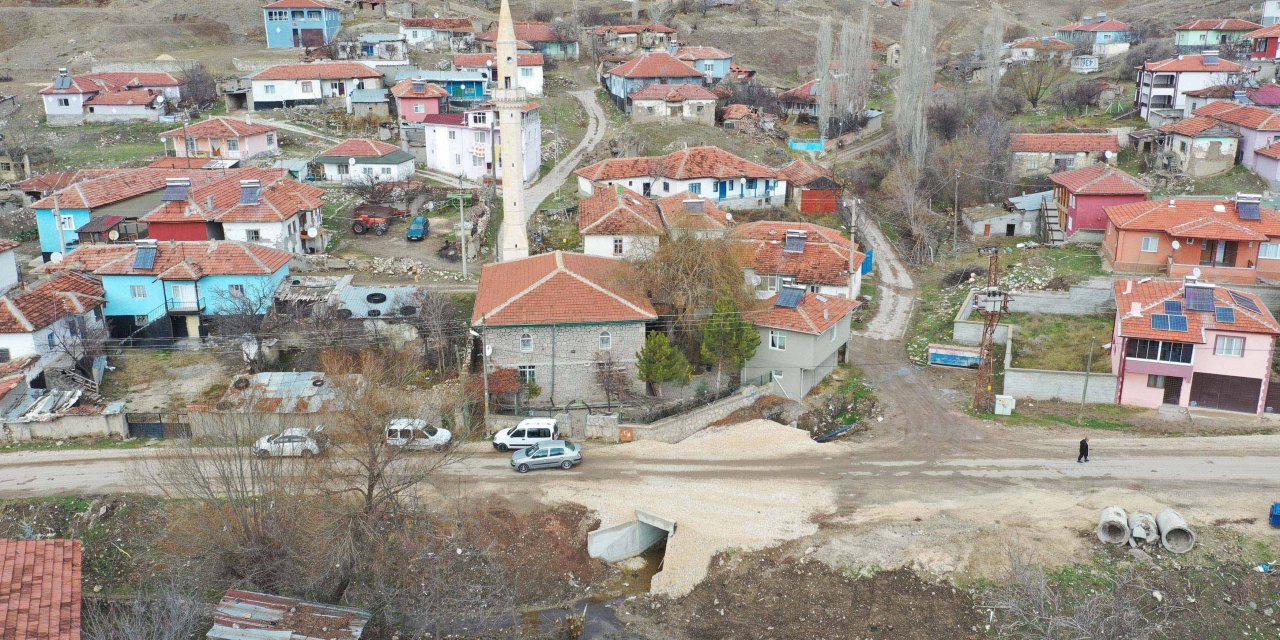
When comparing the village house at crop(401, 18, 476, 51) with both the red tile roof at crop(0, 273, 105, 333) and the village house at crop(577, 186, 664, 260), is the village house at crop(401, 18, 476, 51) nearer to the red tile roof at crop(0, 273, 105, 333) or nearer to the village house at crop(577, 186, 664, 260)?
the village house at crop(577, 186, 664, 260)

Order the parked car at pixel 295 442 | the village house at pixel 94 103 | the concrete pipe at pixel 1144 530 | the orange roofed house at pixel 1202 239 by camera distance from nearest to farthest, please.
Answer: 1. the concrete pipe at pixel 1144 530
2. the parked car at pixel 295 442
3. the orange roofed house at pixel 1202 239
4. the village house at pixel 94 103

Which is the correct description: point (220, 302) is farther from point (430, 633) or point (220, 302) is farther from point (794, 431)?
point (794, 431)

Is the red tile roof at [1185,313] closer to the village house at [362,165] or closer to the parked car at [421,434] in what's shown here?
the parked car at [421,434]

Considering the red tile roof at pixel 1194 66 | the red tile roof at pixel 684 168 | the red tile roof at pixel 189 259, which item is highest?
the red tile roof at pixel 1194 66

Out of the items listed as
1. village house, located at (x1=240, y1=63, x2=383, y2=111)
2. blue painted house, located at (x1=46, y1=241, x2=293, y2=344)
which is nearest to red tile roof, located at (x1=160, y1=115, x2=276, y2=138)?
village house, located at (x1=240, y1=63, x2=383, y2=111)

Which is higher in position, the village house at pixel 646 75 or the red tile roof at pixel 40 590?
the village house at pixel 646 75

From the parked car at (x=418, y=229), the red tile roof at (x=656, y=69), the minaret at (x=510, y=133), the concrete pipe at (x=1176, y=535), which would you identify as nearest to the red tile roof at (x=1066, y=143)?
the red tile roof at (x=656, y=69)

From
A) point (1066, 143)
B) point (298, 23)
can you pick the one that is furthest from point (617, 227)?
point (298, 23)
